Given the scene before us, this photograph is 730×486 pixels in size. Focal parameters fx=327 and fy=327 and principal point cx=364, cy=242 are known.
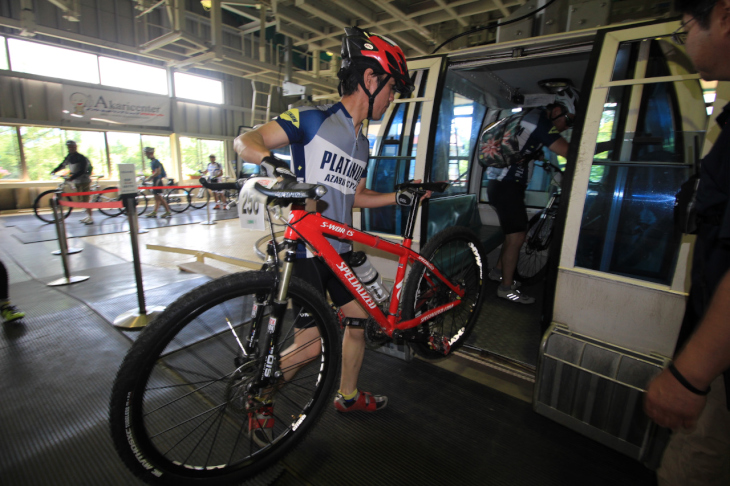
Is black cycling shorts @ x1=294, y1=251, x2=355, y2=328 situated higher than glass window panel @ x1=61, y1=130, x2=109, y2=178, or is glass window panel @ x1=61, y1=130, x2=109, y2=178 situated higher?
glass window panel @ x1=61, y1=130, x2=109, y2=178

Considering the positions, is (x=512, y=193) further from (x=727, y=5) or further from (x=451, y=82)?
(x=727, y=5)

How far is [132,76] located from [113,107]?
1458 millimetres

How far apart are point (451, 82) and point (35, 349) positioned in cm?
410

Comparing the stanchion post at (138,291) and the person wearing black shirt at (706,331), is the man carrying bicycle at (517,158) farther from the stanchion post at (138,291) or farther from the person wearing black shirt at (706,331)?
the stanchion post at (138,291)

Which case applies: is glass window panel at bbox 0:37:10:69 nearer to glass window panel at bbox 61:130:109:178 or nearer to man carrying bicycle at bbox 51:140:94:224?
glass window panel at bbox 61:130:109:178

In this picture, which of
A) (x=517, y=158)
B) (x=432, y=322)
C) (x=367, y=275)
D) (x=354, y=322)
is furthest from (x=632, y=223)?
(x=354, y=322)

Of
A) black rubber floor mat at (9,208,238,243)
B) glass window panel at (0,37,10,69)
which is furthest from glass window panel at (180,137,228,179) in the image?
black rubber floor mat at (9,208,238,243)

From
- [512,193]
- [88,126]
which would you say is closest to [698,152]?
[512,193]

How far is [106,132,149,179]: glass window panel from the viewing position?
12430mm

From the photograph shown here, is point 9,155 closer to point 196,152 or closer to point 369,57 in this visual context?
point 196,152

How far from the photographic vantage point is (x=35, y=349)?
2.39 metres

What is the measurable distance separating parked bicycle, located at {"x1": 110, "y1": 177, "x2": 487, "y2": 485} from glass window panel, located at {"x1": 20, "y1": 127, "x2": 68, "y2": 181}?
13.4 m

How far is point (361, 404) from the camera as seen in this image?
1.84 metres

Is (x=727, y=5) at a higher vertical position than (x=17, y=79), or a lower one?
lower
